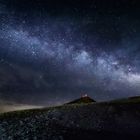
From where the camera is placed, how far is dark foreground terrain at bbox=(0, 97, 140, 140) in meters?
21.5

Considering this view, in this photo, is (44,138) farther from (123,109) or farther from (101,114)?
(123,109)

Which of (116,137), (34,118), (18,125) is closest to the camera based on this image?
(116,137)

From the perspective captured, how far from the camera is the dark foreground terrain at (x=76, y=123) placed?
21484 mm

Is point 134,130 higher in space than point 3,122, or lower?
lower

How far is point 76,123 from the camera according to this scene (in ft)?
79.2

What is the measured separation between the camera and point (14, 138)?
22016 mm

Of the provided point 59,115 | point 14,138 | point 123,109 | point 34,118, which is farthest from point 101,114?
point 14,138

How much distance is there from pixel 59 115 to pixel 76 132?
4.76m

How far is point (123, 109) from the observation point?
26.0 m

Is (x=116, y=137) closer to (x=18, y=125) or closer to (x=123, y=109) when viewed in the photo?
(x=123, y=109)

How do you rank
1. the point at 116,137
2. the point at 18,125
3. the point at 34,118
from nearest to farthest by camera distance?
1. the point at 116,137
2. the point at 18,125
3. the point at 34,118

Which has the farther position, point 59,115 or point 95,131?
point 59,115

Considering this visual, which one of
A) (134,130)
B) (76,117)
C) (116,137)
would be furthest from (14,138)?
(134,130)

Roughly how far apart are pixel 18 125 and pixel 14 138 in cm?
280
